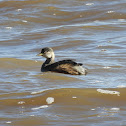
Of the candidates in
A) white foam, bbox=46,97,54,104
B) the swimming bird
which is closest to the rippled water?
white foam, bbox=46,97,54,104

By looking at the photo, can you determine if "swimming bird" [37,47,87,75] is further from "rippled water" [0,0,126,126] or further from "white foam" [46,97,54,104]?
"white foam" [46,97,54,104]

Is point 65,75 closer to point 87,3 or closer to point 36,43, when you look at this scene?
point 36,43

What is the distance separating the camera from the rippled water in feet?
27.2

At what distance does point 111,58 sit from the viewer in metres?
12.8

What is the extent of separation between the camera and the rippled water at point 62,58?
326 inches

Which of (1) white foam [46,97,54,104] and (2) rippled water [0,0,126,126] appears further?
(1) white foam [46,97,54,104]

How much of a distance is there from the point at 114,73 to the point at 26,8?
1045 cm

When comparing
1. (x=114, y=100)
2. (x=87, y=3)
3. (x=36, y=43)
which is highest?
(x=87, y=3)

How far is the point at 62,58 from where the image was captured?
43.4ft

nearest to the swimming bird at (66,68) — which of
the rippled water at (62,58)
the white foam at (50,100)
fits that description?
the rippled water at (62,58)

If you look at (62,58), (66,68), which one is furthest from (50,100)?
(62,58)

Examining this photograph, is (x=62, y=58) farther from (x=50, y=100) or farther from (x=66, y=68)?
(x=50, y=100)

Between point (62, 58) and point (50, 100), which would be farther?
point (62, 58)

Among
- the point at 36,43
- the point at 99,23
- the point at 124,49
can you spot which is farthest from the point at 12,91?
the point at 99,23
